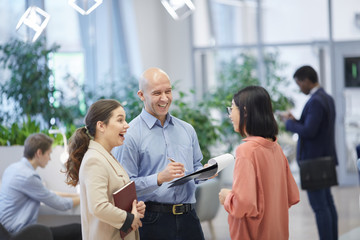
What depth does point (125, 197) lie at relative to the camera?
2584 mm

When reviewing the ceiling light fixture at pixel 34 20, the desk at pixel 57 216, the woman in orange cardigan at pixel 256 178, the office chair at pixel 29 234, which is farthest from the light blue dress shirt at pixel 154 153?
the desk at pixel 57 216

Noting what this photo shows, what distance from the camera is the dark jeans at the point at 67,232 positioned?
4.30m

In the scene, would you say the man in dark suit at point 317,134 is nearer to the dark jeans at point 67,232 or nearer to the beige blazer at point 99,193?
the dark jeans at point 67,232

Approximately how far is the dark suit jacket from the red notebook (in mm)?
2585

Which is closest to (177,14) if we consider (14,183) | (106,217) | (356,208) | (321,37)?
(14,183)

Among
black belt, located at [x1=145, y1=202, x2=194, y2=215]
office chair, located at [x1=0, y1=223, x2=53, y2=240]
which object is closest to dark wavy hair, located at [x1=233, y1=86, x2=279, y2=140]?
black belt, located at [x1=145, y1=202, x2=194, y2=215]

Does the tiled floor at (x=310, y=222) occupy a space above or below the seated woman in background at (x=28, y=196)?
below

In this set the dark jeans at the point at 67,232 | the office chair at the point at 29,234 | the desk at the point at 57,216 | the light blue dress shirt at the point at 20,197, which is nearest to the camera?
the office chair at the point at 29,234

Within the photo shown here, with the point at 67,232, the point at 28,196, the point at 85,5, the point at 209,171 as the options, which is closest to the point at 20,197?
the point at 28,196

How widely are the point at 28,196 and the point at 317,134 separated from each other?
248 centimetres

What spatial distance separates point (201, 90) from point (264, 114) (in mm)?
8020

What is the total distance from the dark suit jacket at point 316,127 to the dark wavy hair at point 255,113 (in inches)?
89.4

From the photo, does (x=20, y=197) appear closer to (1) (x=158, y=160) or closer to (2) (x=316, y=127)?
(1) (x=158, y=160)

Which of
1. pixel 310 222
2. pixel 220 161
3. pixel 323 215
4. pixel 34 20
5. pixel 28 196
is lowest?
pixel 310 222
